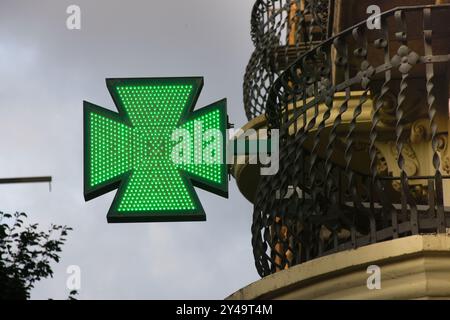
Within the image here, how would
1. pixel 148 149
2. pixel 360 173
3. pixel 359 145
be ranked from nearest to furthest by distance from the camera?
pixel 148 149 < pixel 360 173 < pixel 359 145

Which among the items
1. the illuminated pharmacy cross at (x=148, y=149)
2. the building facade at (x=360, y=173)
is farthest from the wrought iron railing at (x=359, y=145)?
the illuminated pharmacy cross at (x=148, y=149)

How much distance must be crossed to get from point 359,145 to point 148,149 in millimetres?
8186

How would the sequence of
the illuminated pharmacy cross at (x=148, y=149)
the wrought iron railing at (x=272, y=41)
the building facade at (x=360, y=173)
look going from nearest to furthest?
the illuminated pharmacy cross at (x=148, y=149) < the building facade at (x=360, y=173) < the wrought iron railing at (x=272, y=41)

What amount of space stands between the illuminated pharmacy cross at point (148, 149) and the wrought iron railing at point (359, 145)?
3377mm

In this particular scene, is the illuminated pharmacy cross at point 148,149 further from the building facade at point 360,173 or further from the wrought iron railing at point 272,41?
the wrought iron railing at point 272,41

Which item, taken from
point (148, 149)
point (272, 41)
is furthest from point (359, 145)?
point (148, 149)

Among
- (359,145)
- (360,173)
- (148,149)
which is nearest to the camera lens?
(148,149)

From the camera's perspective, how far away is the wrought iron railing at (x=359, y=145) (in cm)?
831

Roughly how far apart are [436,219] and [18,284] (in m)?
4.63

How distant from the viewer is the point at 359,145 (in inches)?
509

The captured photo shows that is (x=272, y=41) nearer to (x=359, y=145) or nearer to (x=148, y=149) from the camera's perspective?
(x=359, y=145)
